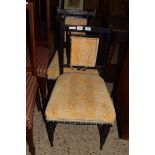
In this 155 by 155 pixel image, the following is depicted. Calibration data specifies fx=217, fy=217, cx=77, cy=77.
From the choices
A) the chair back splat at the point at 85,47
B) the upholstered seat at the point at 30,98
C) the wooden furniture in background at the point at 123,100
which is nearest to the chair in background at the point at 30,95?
the upholstered seat at the point at 30,98

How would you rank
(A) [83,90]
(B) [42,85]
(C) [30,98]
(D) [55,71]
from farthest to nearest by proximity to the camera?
(B) [42,85]
(D) [55,71]
(A) [83,90]
(C) [30,98]

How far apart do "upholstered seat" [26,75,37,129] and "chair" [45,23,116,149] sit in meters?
0.11

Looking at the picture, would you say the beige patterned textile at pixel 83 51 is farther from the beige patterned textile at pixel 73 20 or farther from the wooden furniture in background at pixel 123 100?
the beige patterned textile at pixel 73 20

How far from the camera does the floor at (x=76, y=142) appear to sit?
1.78 meters

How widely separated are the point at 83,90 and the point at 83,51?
0.30 meters

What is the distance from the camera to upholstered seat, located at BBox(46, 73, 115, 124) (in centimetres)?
143

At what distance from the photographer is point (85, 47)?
64.4 inches

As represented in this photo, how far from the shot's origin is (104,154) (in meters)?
1.77

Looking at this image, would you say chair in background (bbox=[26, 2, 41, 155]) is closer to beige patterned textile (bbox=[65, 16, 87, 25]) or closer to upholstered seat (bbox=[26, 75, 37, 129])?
upholstered seat (bbox=[26, 75, 37, 129])

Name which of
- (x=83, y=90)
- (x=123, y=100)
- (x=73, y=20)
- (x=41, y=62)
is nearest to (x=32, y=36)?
(x=41, y=62)

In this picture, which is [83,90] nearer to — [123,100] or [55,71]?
[55,71]

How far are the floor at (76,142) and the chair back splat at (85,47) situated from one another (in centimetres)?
57
